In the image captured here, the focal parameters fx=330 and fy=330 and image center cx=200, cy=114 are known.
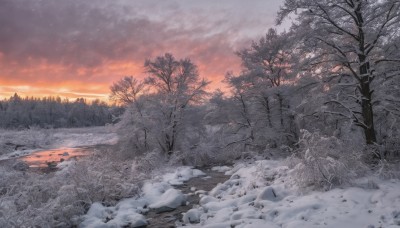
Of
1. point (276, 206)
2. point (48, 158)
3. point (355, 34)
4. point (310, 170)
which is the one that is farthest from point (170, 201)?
point (48, 158)

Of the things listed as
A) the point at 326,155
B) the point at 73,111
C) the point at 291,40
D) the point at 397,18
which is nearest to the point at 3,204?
the point at 326,155

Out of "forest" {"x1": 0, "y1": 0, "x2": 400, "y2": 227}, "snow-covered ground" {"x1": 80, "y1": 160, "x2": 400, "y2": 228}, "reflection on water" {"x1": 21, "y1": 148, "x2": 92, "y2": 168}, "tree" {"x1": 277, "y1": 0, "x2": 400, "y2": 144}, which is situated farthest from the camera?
"reflection on water" {"x1": 21, "y1": 148, "x2": 92, "y2": 168}

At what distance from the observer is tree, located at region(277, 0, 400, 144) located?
11984 millimetres

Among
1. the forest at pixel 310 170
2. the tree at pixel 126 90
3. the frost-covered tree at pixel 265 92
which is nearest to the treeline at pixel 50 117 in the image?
the tree at pixel 126 90

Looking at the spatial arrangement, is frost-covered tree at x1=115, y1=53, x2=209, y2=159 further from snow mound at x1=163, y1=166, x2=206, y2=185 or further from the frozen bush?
the frozen bush

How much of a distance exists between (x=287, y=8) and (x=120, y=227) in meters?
9.79

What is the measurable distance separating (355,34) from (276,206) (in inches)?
305

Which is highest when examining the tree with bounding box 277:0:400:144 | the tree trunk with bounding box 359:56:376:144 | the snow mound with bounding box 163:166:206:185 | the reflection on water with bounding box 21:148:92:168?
the tree with bounding box 277:0:400:144

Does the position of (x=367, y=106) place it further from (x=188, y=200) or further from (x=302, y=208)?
(x=188, y=200)

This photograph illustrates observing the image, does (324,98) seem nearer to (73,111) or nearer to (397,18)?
(397,18)

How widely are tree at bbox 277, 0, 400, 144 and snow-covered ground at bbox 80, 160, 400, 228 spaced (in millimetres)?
3728

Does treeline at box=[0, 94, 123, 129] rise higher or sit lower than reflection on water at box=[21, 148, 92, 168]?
higher

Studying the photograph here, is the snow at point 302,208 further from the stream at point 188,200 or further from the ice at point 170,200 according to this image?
the ice at point 170,200

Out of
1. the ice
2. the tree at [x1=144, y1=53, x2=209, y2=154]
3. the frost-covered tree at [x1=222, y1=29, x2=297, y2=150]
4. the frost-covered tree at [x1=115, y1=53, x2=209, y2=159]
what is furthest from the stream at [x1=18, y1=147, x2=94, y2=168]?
the ice
